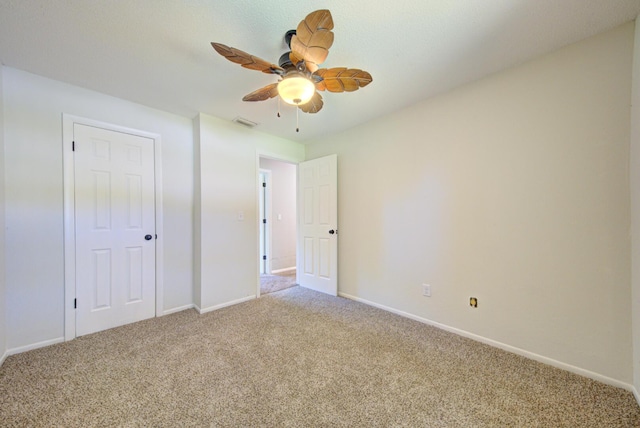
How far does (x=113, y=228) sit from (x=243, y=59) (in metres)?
2.23

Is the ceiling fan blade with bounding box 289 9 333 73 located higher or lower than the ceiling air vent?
lower

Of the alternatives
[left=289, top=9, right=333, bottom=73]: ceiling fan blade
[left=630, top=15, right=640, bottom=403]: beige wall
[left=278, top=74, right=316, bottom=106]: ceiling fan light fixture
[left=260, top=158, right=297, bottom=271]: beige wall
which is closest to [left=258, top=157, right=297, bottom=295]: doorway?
[left=260, top=158, right=297, bottom=271]: beige wall

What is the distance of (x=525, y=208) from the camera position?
6.42 feet

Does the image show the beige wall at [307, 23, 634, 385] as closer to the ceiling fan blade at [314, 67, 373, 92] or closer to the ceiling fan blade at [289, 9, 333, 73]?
the ceiling fan blade at [314, 67, 373, 92]

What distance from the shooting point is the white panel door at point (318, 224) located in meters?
3.43

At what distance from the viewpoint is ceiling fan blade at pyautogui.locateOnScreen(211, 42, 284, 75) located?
4.36 feet

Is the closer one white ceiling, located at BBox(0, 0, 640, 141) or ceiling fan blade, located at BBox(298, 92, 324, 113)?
white ceiling, located at BBox(0, 0, 640, 141)

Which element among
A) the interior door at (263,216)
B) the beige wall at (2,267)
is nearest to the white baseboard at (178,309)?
the beige wall at (2,267)

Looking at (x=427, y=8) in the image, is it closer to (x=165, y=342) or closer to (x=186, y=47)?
(x=186, y=47)

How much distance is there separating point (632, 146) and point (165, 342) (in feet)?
12.3

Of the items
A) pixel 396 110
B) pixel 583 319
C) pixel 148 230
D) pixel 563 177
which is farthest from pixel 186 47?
pixel 583 319

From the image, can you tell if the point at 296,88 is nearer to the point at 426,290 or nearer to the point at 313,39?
the point at 313,39

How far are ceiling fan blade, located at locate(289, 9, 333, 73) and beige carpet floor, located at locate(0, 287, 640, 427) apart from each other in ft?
6.80

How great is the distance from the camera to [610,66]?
5.35 feet
